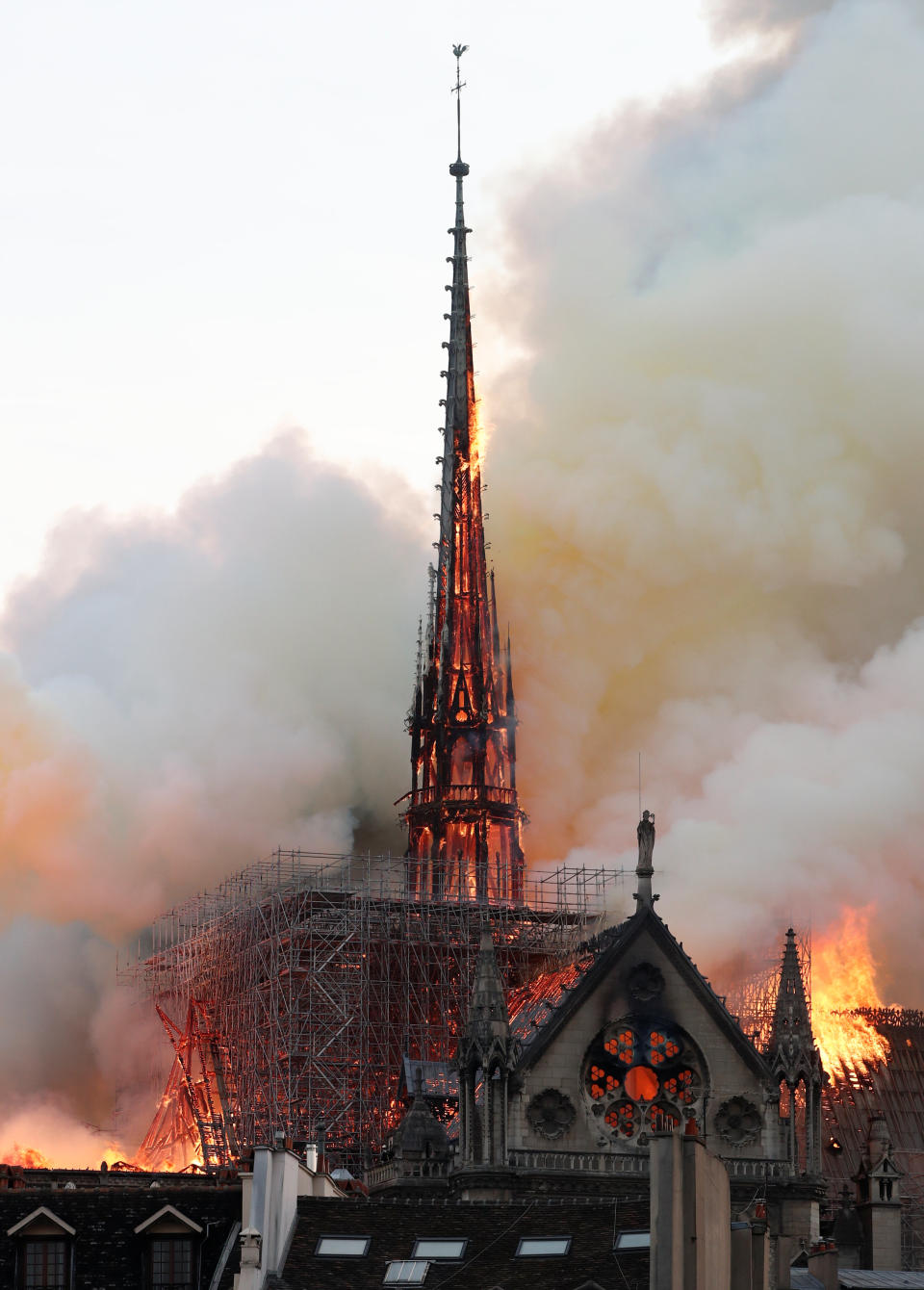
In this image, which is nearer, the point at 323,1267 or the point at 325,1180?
the point at 323,1267

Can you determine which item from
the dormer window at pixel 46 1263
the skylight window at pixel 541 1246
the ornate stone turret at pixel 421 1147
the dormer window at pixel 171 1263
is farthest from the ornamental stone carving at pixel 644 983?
the dormer window at pixel 46 1263

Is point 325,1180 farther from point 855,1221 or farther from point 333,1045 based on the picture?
point 333,1045

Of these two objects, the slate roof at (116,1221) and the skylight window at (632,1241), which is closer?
the slate roof at (116,1221)

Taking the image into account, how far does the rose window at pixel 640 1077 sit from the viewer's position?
98375mm

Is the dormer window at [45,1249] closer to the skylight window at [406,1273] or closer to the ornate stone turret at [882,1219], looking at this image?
the skylight window at [406,1273]

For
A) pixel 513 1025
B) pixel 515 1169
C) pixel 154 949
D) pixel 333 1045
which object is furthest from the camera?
pixel 154 949

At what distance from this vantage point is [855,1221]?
359 ft

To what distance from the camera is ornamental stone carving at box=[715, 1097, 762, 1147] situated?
99.2 metres

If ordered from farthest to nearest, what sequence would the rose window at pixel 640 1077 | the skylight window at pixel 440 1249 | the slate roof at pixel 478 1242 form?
the rose window at pixel 640 1077 → the skylight window at pixel 440 1249 → the slate roof at pixel 478 1242

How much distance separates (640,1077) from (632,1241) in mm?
31088

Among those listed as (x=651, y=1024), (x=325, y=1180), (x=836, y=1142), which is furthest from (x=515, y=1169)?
(x=836, y=1142)

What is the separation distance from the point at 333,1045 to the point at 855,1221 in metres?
32.2

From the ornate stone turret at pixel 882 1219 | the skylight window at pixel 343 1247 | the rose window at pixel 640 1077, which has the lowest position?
the skylight window at pixel 343 1247

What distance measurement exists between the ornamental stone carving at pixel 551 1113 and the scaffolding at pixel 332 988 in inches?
1238
